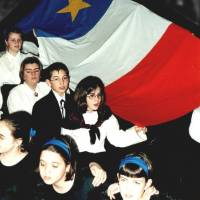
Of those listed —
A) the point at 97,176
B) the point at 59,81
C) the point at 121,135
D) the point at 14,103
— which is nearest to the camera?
the point at 97,176

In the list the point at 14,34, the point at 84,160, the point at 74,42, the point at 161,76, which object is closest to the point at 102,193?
the point at 84,160

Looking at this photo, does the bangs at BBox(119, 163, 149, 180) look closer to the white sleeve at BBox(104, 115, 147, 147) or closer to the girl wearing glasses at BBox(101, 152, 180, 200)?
the girl wearing glasses at BBox(101, 152, 180, 200)

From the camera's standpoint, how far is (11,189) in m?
2.03

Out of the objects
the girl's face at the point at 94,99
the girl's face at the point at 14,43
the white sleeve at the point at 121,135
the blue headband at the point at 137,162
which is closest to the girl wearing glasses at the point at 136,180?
the blue headband at the point at 137,162

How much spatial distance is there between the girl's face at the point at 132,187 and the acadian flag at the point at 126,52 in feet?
4.04

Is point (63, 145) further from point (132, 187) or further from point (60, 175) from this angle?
point (132, 187)

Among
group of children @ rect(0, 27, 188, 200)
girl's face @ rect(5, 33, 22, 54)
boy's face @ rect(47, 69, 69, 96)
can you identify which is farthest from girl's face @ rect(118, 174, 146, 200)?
girl's face @ rect(5, 33, 22, 54)

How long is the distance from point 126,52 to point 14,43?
3.47 feet

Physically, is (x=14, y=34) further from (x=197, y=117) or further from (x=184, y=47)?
(x=197, y=117)

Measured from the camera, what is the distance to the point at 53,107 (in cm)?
278

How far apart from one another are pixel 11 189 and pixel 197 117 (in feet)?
4.42

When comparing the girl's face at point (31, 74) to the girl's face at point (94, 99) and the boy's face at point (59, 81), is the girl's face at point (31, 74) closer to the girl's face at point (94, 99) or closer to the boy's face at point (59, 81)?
the boy's face at point (59, 81)

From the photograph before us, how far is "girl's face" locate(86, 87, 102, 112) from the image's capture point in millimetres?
2473

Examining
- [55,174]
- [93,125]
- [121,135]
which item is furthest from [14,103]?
[55,174]
